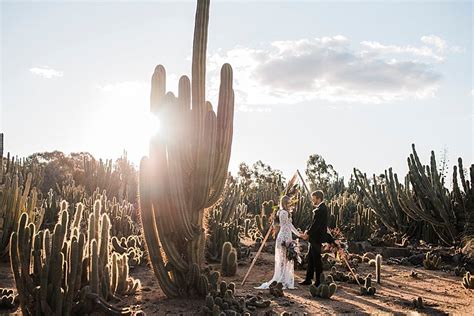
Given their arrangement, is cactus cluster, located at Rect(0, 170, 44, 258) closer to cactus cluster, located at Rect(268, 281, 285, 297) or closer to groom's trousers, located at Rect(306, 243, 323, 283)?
cactus cluster, located at Rect(268, 281, 285, 297)

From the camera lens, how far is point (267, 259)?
11.5 m

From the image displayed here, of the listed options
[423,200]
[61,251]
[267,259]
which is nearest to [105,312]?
[61,251]

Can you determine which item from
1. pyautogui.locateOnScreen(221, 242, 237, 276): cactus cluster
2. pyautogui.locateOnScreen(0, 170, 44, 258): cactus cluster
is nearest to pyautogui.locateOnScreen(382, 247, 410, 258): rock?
pyautogui.locateOnScreen(221, 242, 237, 276): cactus cluster

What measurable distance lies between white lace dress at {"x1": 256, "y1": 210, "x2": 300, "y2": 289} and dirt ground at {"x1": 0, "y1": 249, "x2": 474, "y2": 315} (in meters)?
0.24

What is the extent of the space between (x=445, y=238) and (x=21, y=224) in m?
11.1

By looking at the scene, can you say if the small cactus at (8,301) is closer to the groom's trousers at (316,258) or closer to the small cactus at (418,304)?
the groom's trousers at (316,258)

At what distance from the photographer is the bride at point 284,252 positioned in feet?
28.3

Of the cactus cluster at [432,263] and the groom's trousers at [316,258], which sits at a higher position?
the groom's trousers at [316,258]

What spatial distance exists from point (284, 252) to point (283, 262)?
18cm

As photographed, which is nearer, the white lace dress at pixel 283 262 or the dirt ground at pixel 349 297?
the dirt ground at pixel 349 297

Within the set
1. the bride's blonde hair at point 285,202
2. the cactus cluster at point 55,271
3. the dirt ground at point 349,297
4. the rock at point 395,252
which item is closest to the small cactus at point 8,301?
the cactus cluster at point 55,271

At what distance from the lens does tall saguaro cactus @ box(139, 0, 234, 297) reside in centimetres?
655

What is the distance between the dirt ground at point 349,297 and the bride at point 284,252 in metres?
0.26

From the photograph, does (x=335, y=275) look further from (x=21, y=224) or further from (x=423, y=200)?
(x=21, y=224)
